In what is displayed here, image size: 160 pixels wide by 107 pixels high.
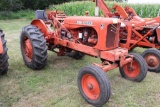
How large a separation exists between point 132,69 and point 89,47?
40.0 inches

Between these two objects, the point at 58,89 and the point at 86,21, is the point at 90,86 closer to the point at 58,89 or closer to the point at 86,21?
the point at 58,89

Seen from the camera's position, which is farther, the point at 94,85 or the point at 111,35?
the point at 111,35

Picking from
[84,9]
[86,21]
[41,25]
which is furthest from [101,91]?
[84,9]

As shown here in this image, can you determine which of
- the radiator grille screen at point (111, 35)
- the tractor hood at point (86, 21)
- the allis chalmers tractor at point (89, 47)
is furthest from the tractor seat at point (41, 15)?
the radiator grille screen at point (111, 35)

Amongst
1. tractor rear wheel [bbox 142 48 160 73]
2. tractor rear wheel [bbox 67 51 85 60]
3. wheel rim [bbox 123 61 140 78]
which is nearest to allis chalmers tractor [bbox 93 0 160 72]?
tractor rear wheel [bbox 142 48 160 73]

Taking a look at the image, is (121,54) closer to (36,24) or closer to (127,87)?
(127,87)

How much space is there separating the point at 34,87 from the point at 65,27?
149cm

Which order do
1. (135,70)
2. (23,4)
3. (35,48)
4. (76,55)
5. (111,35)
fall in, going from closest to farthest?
(111,35) → (135,70) → (35,48) → (76,55) → (23,4)

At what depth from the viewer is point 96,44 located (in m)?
3.74

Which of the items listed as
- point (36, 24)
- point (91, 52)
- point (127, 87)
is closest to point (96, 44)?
point (91, 52)

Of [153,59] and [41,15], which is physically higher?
[41,15]

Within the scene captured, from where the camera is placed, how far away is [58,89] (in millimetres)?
3721

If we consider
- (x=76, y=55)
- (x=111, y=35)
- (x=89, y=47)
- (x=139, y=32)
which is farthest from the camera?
(x=139, y=32)

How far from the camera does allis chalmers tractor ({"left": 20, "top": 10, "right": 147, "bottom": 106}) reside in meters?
3.25
